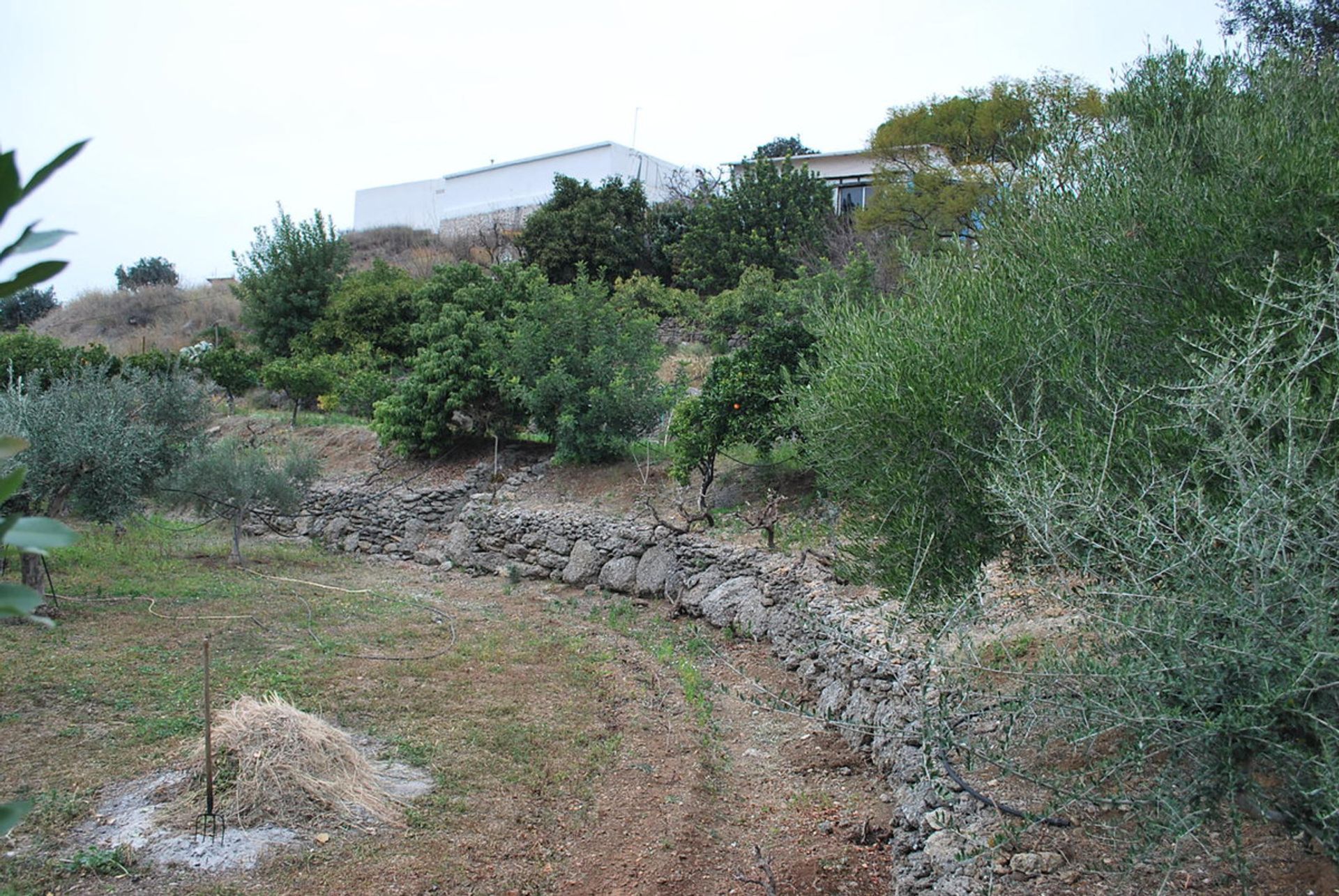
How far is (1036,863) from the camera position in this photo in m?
4.89

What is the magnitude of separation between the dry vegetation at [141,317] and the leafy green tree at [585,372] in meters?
25.2

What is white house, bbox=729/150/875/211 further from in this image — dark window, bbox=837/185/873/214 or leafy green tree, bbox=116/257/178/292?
leafy green tree, bbox=116/257/178/292

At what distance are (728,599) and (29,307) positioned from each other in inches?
1827

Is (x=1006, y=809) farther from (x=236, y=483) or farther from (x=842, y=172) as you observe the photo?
(x=842, y=172)

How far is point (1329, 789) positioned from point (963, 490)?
2.85 m

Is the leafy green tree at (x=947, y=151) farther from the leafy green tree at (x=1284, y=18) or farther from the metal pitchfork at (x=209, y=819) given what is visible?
the metal pitchfork at (x=209, y=819)

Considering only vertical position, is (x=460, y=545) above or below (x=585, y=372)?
below

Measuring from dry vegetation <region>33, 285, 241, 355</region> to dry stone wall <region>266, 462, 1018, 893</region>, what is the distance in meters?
23.7

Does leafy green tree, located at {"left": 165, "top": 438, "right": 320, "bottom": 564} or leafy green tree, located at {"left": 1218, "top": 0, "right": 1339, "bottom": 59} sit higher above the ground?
leafy green tree, located at {"left": 1218, "top": 0, "right": 1339, "bottom": 59}

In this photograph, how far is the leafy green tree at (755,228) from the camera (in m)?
28.7

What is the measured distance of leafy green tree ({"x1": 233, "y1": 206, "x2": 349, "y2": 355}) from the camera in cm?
2978

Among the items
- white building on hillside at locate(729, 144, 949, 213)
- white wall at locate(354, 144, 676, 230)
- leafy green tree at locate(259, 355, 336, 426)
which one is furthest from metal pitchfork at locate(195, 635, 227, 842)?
white wall at locate(354, 144, 676, 230)

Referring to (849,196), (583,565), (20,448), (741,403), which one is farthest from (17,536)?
(849,196)

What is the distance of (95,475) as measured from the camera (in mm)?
11523
